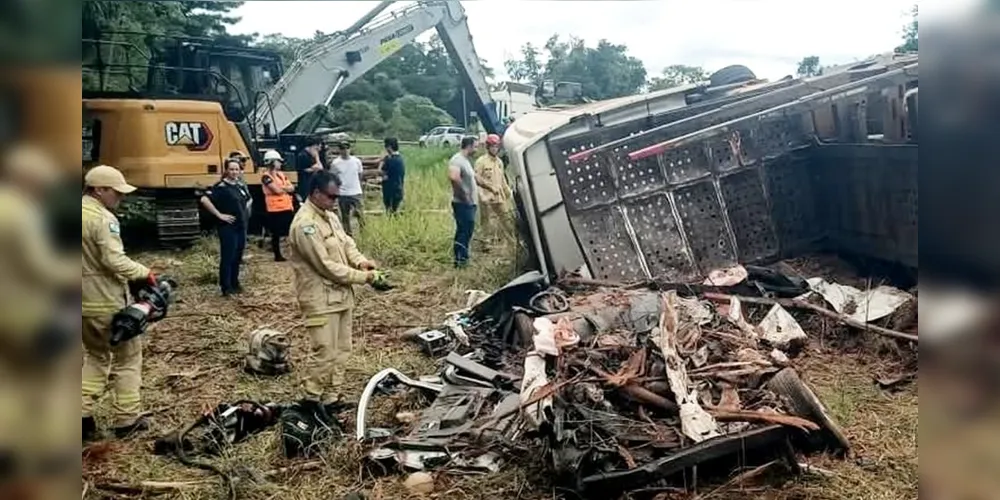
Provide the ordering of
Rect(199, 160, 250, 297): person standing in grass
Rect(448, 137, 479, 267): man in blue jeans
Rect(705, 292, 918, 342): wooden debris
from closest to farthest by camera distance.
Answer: Rect(705, 292, 918, 342): wooden debris < Rect(199, 160, 250, 297): person standing in grass < Rect(448, 137, 479, 267): man in blue jeans

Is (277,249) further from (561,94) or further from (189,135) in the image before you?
(561,94)

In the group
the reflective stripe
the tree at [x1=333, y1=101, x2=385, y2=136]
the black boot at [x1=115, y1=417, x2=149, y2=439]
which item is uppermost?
the tree at [x1=333, y1=101, x2=385, y2=136]

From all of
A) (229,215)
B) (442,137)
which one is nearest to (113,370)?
(229,215)

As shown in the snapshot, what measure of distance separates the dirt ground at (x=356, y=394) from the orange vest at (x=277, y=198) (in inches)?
32.5

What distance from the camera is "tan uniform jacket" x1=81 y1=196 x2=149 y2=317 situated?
135 inches

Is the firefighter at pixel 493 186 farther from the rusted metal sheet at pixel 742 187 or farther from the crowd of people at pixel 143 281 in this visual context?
the crowd of people at pixel 143 281

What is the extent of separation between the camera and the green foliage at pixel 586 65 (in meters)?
15.0

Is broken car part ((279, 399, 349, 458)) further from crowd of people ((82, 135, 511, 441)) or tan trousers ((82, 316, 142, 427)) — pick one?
tan trousers ((82, 316, 142, 427))

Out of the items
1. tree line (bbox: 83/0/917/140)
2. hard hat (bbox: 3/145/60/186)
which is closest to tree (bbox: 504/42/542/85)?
tree line (bbox: 83/0/917/140)

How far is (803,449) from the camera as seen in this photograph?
3.21 m

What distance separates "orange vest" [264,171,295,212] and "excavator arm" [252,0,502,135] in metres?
1.95

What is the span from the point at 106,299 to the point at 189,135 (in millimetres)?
4907

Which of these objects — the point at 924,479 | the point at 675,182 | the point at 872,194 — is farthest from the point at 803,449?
the point at 872,194

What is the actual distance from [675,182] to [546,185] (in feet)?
3.26
